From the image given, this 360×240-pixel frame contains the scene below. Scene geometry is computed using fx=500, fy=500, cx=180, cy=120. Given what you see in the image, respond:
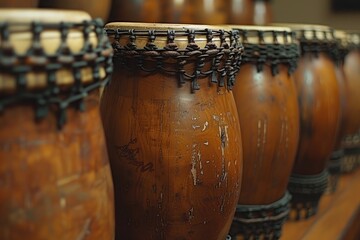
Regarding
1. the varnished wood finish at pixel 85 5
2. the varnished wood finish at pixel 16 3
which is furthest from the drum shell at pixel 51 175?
the varnished wood finish at pixel 85 5

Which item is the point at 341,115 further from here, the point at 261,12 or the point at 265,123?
the point at 265,123

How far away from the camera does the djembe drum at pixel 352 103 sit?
1492 millimetres

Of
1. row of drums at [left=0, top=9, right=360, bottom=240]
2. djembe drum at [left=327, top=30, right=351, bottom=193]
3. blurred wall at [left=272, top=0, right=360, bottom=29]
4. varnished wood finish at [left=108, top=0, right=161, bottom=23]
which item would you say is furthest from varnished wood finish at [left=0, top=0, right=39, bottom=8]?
blurred wall at [left=272, top=0, right=360, bottom=29]

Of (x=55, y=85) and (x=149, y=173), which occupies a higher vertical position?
(x=55, y=85)

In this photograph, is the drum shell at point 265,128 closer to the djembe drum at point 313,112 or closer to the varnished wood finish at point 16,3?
the djembe drum at point 313,112

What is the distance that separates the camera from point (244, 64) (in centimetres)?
94

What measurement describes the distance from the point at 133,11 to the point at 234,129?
35 centimetres

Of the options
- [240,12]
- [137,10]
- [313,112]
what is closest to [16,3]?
[137,10]

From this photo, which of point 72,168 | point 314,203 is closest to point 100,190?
point 72,168

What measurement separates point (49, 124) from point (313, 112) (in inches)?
31.7

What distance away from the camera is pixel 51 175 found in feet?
1.64

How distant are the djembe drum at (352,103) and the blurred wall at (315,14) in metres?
1.31

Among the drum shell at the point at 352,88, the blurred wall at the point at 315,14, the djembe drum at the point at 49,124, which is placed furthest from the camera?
the blurred wall at the point at 315,14

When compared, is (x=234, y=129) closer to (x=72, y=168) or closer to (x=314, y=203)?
(x=72, y=168)
